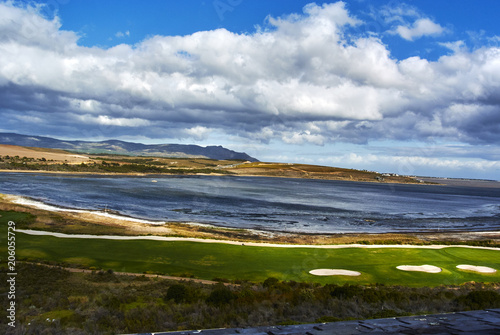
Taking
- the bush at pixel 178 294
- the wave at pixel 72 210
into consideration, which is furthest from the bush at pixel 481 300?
the wave at pixel 72 210

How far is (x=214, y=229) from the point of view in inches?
1715

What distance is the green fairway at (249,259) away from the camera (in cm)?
2259

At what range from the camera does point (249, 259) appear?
2672 cm

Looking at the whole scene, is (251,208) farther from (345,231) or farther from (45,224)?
(45,224)

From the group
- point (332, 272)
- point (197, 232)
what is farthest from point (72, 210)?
point (332, 272)

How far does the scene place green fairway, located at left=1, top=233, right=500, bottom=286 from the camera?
2259 cm

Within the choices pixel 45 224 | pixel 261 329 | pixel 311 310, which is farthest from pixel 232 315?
pixel 45 224

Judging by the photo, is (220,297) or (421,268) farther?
(421,268)

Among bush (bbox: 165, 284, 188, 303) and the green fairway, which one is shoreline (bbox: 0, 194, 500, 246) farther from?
bush (bbox: 165, 284, 188, 303)

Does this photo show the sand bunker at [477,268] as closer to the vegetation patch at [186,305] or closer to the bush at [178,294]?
the vegetation patch at [186,305]

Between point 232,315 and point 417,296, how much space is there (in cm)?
911

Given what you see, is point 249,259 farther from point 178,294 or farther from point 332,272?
point 178,294

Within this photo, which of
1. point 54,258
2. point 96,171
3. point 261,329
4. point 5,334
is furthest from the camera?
point 96,171

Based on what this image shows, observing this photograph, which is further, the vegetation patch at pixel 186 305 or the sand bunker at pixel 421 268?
the sand bunker at pixel 421 268
